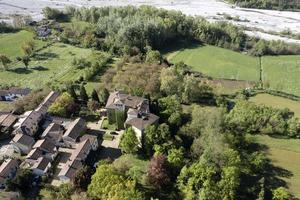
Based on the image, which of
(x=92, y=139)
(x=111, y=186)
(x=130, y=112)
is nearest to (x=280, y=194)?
(x=111, y=186)

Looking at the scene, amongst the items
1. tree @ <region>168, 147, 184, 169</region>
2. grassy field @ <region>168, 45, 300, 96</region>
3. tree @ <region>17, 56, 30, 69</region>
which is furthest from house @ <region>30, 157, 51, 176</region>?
grassy field @ <region>168, 45, 300, 96</region>

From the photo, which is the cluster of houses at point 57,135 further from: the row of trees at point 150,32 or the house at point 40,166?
the row of trees at point 150,32

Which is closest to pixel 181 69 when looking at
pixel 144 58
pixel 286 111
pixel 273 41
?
pixel 144 58

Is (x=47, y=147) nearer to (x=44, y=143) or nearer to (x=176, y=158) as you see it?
(x=44, y=143)

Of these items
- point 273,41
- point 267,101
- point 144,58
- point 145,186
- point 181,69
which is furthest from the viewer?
point 273,41

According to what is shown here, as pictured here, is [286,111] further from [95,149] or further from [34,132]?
[34,132]

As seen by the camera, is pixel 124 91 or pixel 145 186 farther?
pixel 124 91
